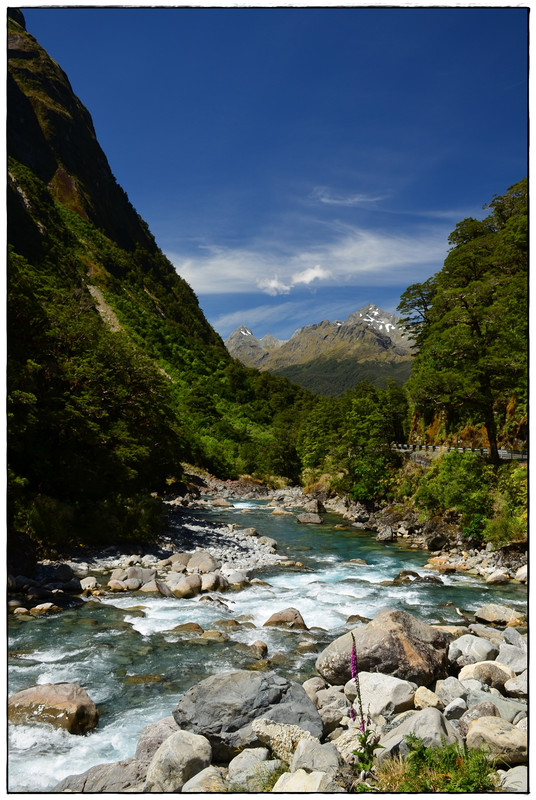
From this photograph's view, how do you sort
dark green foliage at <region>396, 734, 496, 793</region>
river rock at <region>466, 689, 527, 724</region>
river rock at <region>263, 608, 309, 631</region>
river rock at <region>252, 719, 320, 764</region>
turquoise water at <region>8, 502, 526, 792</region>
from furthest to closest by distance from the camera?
Answer: 1. river rock at <region>263, 608, 309, 631</region>
2. river rock at <region>466, 689, 527, 724</region>
3. turquoise water at <region>8, 502, 526, 792</region>
4. river rock at <region>252, 719, 320, 764</region>
5. dark green foliage at <region>396, 734, 496, 793</region>

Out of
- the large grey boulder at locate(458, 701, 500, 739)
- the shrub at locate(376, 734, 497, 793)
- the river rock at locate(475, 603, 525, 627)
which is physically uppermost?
the shrub at locate(376, 734, 497, 793)

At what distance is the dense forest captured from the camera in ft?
63.8

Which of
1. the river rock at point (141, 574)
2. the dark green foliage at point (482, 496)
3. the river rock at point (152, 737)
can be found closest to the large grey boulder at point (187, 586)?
the river rock at point (141, 574)

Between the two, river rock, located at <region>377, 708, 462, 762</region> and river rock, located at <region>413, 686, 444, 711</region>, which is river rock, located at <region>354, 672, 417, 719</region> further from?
river rock, located at <region>377, 708, 462, 762</region>

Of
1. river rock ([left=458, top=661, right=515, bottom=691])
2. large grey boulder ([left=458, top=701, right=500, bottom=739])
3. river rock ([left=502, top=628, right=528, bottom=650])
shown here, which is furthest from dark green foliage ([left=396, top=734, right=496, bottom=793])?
river rock ([left=502, top=628, right=528, bottom=650])

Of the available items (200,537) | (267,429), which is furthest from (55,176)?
(200,537)

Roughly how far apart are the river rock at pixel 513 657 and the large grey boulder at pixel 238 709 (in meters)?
4.91

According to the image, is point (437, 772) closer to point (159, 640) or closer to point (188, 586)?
point (159, 640)

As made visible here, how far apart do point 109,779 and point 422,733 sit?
13.5 ft

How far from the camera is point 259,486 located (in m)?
57.2

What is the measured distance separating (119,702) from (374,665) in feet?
15.9

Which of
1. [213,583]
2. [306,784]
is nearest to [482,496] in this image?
[213,583]

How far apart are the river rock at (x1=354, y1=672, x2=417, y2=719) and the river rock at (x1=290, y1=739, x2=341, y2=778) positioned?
2025mm

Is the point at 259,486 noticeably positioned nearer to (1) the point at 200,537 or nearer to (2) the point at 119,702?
(1) the point at 200,537
